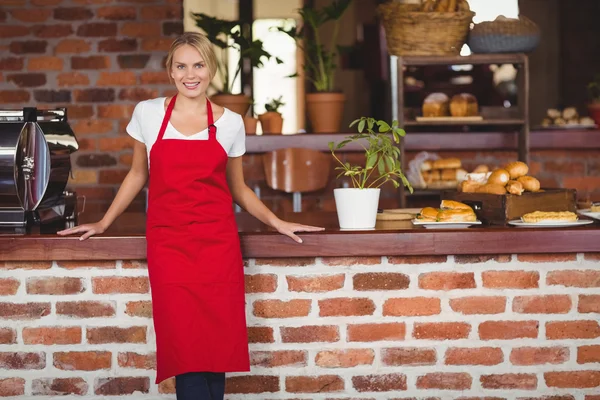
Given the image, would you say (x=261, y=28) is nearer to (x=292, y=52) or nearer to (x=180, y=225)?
(x=292, y=52)

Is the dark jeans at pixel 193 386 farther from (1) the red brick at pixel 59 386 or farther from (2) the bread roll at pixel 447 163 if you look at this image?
(2) the bread roll at pixel 447 163

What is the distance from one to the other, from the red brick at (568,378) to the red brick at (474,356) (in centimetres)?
15

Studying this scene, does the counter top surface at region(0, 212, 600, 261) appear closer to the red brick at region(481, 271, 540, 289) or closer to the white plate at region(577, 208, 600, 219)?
the red brick at region(481, 271, 540, 289)

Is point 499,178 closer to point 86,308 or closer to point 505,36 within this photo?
point 86,308

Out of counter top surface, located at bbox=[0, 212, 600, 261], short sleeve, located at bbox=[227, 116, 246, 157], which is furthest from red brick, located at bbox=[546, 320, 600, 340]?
short sleeve, located at bbox=[227, 116, 246, 157]

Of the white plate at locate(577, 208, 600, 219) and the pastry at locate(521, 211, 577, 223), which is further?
the white plate at locate(577, 208, 600, 219)

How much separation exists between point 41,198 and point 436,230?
44.5 inches

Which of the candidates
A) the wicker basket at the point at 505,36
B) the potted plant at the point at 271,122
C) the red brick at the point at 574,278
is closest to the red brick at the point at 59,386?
the red brick at the point at 574,278

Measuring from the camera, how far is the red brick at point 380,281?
2.23m

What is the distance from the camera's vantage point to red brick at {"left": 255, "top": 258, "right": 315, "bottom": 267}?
2.22 m

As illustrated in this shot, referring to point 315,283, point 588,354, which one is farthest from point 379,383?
point 588,354

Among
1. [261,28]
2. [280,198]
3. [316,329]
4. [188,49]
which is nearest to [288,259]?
[316,329]

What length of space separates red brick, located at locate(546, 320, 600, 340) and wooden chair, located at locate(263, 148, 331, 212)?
205 cm

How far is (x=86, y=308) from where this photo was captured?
7.37ft
